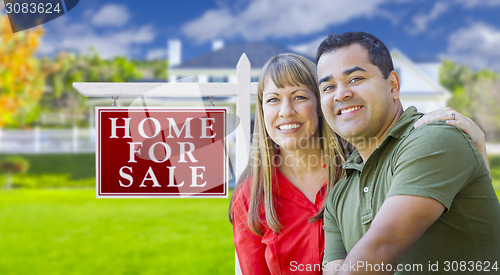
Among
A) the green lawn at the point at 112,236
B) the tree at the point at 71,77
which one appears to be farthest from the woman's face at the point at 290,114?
the tree at the point at 71,77

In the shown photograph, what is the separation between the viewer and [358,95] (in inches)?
56.4

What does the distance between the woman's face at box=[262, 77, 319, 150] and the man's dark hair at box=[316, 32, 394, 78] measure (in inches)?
12.4

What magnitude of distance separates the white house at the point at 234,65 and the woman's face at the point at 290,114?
8.25m

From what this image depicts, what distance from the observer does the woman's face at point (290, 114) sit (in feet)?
5.85

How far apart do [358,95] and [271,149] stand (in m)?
0.59

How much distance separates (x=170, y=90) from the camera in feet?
7.05

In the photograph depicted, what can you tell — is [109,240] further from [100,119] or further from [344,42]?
[344,42]

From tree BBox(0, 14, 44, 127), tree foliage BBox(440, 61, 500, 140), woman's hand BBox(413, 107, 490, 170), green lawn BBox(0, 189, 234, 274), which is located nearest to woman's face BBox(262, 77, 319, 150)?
woman's hand BBox(413, 107, 490, 170)

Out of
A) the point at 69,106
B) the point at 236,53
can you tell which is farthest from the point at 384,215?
the point at 69,106

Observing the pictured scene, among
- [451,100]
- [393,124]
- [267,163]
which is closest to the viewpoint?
[393,124]

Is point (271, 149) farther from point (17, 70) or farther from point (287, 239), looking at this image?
point (17, 70)

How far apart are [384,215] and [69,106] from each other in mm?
15887

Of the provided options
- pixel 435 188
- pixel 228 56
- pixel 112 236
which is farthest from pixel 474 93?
pixel 435 188

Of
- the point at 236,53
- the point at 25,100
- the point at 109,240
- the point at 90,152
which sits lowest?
the point at 109,240
